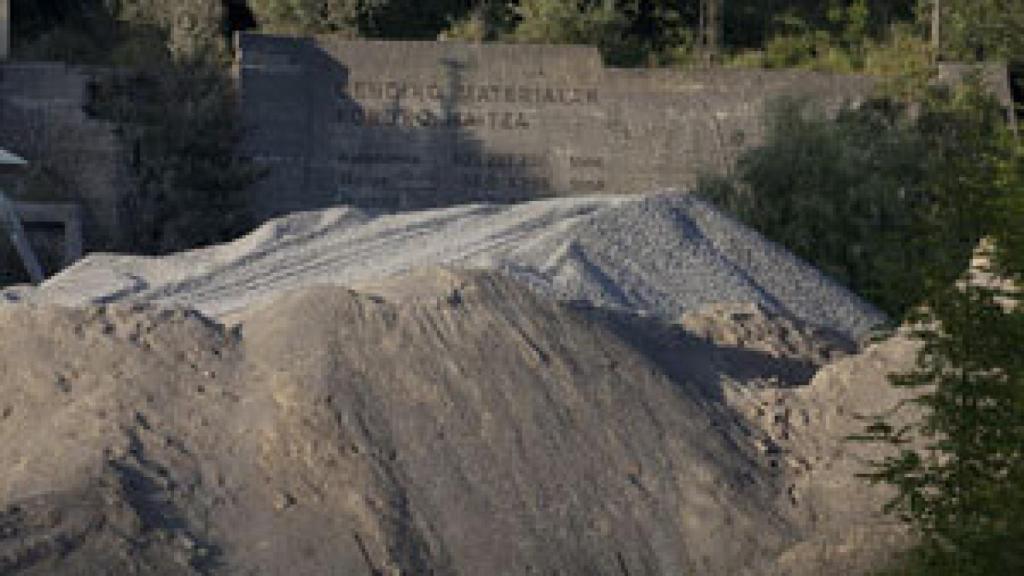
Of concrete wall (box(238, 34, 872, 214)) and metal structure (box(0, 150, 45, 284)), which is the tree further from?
concrete wall (box(238, 34, 872, 214))

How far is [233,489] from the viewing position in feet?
46.9

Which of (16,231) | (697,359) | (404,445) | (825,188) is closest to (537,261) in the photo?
(697,359)

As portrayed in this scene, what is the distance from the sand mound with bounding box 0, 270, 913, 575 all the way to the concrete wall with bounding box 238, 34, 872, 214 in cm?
1113

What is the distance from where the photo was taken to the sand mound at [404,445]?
13828mm

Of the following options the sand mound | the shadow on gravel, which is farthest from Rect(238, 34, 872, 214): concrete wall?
the sand mound

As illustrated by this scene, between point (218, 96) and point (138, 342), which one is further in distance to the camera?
point (218, 96)

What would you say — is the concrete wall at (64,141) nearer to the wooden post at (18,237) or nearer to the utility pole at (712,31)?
the wooden post at (18,237)

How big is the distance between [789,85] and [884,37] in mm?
4647

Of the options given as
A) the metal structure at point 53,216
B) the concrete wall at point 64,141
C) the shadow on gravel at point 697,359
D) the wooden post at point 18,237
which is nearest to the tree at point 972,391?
the shadow on gravel at point 697,359

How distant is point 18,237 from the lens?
24.2 meters

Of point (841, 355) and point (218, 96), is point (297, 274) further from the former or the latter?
point (218, 96)

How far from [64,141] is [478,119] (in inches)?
193

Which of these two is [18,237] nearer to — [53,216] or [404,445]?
[53,216]

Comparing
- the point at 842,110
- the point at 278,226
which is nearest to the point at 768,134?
the point at 842,110
